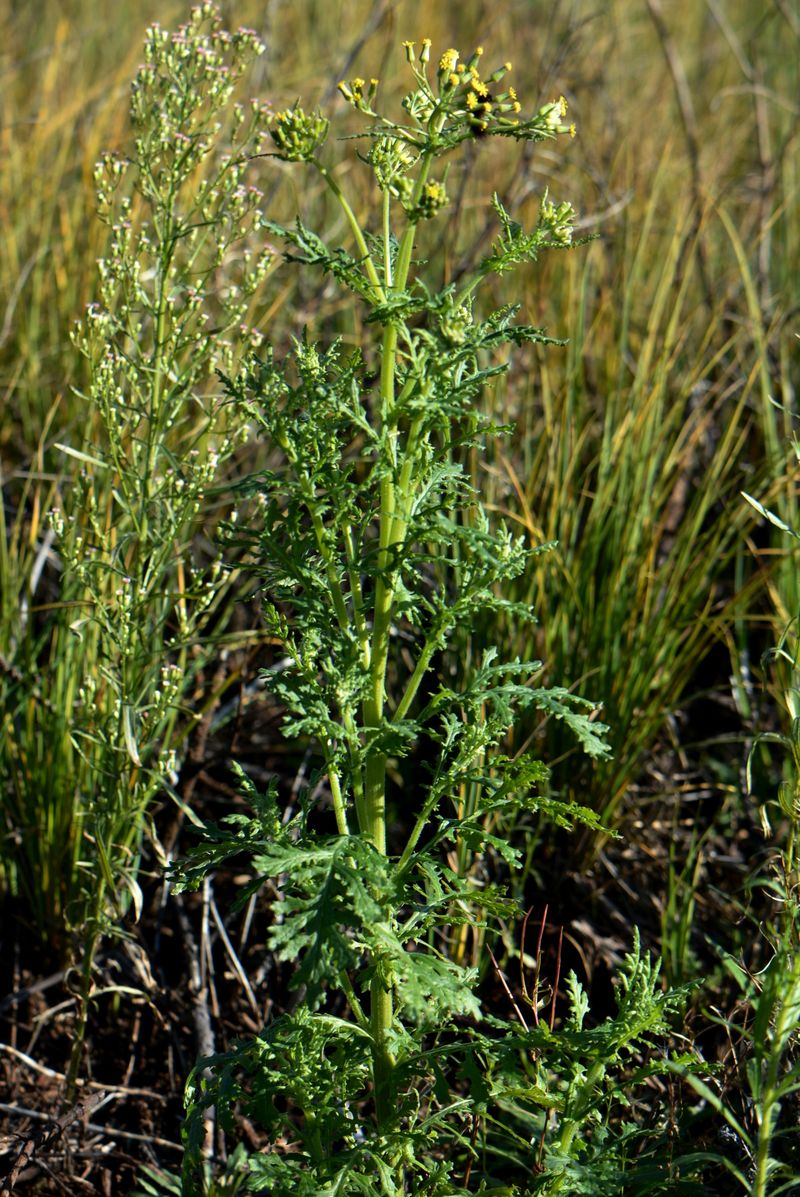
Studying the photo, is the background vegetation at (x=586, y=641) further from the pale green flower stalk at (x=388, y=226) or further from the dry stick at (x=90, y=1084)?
the pale green flower stalk at (x=388, y=226)

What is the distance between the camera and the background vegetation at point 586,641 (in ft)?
6.46

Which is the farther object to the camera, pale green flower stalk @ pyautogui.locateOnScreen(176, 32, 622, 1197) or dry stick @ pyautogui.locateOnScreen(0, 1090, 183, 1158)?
dry stick @ pyautogui.locateOnScreen(0, 1090, 183, 1158)

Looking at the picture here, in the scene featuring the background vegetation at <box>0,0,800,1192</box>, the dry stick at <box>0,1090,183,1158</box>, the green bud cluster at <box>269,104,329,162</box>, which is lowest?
the dry stick at <box>0,1090,183,1158</box>

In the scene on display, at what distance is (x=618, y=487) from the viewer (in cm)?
264

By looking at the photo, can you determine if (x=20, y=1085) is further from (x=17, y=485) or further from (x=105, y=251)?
(x=105, y=251)

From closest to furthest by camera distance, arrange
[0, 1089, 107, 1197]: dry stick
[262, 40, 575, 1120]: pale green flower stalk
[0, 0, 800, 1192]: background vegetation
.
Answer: [262, 40, 575, 1120]: pale green flower stalk → [0, 1089, 107, 1197]: dry stick → [0, 0, 800, 1192]: background vegetation

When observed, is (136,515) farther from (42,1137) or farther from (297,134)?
(42,1137)

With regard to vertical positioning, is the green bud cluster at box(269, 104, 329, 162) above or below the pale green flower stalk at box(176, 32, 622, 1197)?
above

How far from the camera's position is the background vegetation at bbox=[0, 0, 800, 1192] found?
1970 mm

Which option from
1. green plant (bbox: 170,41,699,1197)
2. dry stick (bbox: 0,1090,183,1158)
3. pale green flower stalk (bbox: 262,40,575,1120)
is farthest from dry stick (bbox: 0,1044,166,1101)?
pale green flower stalk (bbox: 262,40,575,1120)

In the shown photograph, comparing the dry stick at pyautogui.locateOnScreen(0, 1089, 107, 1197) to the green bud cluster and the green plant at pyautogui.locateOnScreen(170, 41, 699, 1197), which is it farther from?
the green bud cluster

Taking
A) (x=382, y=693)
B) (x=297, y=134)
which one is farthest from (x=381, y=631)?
(x=297, y=134)

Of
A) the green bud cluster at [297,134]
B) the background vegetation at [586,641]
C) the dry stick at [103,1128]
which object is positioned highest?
the green bud cluster at [297,134]

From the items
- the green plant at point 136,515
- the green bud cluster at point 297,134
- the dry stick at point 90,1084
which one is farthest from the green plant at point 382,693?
the dry stick at point 90,1084
